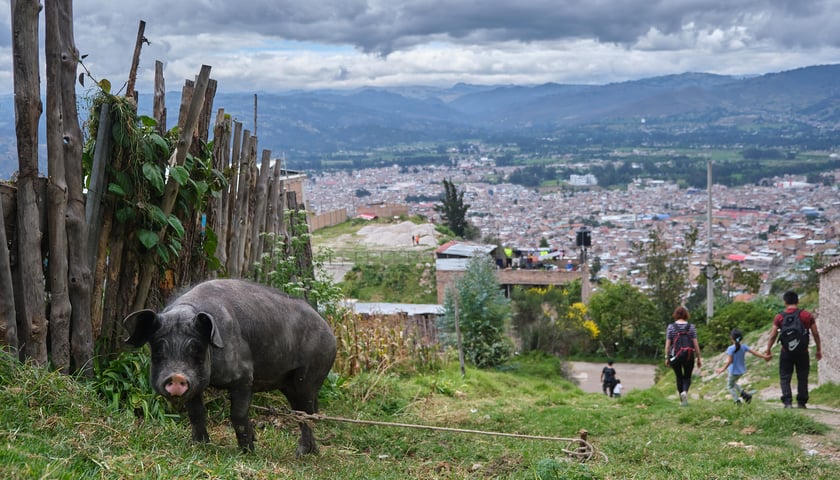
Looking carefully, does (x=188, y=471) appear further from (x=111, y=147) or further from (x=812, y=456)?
(x=812, y=456)

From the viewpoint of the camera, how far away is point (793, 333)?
36.3ft

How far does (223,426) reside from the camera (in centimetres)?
707

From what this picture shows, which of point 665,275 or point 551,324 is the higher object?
point 665,275

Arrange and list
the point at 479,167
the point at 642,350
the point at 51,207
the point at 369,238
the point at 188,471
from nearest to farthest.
→ the point at 188,471
the point at 51,207
the point at 642,350
the point at 369,238
the point at 479,167

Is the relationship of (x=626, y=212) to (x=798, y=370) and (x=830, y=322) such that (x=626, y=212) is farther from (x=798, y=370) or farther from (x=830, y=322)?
(x=798, y=370)

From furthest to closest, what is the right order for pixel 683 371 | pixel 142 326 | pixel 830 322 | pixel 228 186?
pixel 830 322 → pixel 683 371 → pixel 228 186 → pixel 142 326

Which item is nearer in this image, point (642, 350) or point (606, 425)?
point (606, 425)

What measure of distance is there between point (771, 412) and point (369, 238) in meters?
38.4

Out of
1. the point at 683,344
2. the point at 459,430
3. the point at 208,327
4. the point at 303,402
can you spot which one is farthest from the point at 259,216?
the point at 683,344

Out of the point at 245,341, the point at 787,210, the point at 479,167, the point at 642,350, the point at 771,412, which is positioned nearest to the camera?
the point at 245,341

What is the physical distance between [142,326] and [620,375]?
27.8m

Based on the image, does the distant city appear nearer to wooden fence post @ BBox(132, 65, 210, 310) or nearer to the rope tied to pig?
the rope tied to pig

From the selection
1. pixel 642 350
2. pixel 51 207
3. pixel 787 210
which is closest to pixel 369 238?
pixel 642 350

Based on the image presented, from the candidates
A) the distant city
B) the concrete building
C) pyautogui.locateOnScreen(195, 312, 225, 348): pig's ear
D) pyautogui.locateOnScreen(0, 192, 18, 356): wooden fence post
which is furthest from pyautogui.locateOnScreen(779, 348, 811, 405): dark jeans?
the distant city
